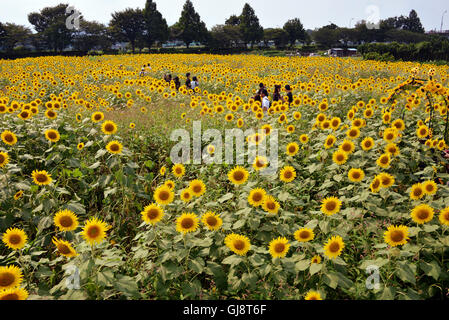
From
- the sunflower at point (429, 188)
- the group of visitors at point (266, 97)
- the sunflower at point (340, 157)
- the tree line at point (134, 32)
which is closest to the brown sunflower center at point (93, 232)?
the sunflower at point (340, 157)

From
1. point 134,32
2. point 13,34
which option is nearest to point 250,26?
point 134,32

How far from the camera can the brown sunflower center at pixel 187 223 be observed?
8.27 feet

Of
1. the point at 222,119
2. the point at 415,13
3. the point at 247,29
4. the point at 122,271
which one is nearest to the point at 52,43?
the point at 247,29

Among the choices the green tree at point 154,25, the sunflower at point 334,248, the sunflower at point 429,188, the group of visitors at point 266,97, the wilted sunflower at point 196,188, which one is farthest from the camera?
the green tree at point 154,25

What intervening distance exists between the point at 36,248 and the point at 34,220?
1.01 ft

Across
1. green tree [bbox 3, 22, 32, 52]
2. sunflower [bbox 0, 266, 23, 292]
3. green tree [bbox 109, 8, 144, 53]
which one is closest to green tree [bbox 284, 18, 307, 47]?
green tree [bbox 109, 8, 144, 53]

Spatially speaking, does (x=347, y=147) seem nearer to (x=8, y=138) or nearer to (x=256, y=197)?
(x=256, y=197)

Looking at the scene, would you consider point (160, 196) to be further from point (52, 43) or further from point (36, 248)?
point (52, 43)

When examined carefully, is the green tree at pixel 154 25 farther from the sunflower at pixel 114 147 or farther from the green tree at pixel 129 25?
the sunflower at pixel 114 147

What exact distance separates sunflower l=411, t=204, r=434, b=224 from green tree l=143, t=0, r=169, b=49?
205 ft

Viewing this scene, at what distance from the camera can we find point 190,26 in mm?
60438

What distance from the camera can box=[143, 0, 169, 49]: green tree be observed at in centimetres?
5834

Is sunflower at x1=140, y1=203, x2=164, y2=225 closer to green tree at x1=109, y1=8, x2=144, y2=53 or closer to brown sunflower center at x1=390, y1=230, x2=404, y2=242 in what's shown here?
brown sunflower center at x1=390, y1=230, x2=404, y2=242

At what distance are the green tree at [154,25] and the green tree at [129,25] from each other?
2.72 meters
